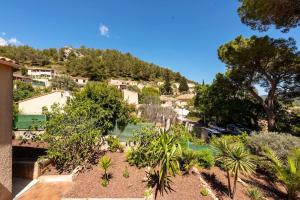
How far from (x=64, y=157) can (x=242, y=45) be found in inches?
763

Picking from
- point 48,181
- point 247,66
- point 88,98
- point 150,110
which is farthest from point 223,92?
point 48,181

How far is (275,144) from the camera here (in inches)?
507

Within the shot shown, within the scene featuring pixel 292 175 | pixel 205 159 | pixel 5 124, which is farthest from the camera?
pixel 205 159

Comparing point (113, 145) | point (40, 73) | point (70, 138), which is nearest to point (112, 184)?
point (70, 138)

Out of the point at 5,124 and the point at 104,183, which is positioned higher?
the point at 5,124

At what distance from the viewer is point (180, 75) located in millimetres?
121938

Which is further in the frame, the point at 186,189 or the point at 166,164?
the point at 186,189

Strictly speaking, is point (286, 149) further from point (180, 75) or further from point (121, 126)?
point (180, 75)

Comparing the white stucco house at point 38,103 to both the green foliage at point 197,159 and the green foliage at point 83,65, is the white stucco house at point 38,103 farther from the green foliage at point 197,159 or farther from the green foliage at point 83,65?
the green foliage at point 83,65

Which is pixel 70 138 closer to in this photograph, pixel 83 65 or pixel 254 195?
pixel 254 195

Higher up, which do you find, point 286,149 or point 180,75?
point 180,75

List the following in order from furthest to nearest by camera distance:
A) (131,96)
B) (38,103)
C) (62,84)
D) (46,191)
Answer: (62,84), (131,96), (38,103), (46,191)

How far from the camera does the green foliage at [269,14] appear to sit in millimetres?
13383

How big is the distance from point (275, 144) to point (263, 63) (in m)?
9.75
